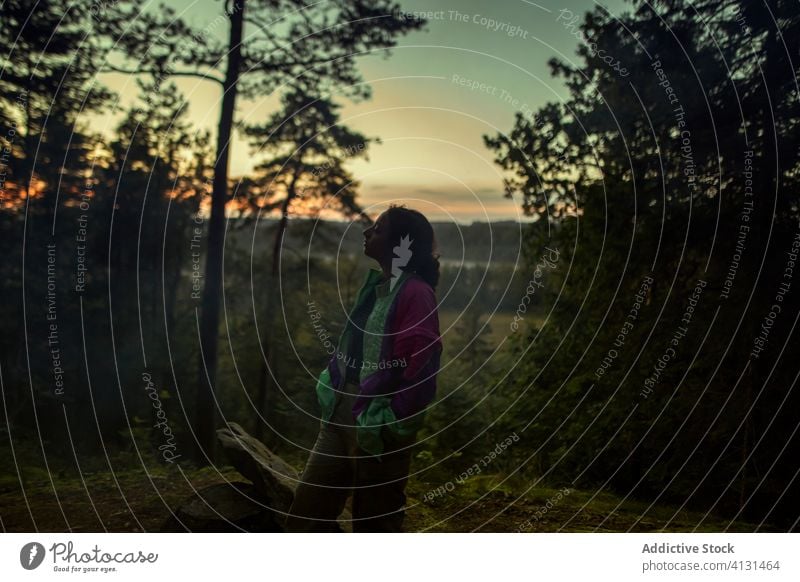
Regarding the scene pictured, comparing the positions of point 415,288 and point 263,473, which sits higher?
point 415,288

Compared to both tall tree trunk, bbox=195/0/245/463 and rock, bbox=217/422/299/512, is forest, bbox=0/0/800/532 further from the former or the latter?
rock, bbox=217/422/299/512

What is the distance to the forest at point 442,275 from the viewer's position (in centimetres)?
467

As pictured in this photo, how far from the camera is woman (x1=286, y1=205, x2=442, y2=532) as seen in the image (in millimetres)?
3973

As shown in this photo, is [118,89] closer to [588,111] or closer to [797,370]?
[588,111]

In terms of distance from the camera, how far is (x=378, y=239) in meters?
4.24

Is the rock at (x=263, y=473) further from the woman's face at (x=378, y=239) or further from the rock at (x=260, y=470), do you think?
the woman's face at (x=378, y=239)

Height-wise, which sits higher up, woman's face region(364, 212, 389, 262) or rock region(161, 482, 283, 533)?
woman's face region(364, 212, 389, 262)

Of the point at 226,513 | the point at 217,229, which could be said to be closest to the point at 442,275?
the point at 217,229

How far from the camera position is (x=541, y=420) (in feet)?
17.1


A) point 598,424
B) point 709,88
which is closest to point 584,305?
point 598,424

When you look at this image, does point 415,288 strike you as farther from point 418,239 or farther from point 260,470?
point 260,470

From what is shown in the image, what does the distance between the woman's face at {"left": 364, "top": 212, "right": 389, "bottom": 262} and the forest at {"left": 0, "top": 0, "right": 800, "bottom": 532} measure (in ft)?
0.89

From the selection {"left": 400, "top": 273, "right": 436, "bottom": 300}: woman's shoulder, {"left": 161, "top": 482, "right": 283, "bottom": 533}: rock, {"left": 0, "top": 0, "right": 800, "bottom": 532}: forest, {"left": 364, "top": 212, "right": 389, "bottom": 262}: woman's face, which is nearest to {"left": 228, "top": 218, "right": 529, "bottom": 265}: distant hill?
{"left": 0, "top": 0, "right": 800, "bottom": 532}: forest

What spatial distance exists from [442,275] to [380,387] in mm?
1125
